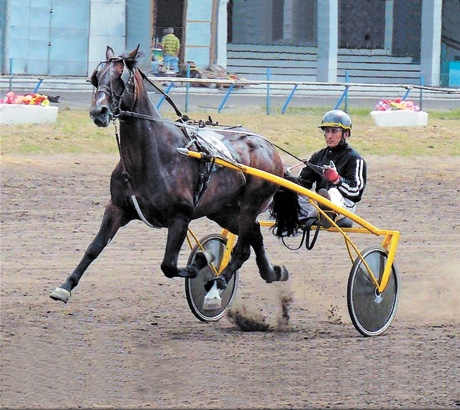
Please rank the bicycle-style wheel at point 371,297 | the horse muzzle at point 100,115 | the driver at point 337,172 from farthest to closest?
the driver at point 337,172 → the bicycle-style wheel at point 371,297 → the horse muzzle at point 100,115

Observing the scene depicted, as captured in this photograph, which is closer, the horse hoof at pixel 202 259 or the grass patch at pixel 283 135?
the horse hoof at pixel 202 259

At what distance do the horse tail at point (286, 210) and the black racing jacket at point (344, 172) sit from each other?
8.9 inches

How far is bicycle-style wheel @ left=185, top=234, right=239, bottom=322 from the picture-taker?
7.48 m

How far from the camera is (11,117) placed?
1664 centimetres

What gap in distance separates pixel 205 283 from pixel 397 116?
12117 millimetres

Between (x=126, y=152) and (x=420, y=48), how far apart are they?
871 inches

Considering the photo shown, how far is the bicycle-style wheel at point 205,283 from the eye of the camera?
24.5 feet

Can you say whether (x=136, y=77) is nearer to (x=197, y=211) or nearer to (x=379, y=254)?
(x=197, y=211)

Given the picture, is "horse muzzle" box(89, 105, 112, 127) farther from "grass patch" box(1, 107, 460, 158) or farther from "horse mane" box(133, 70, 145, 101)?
"grass patch" box(1, 107, 460, 158)

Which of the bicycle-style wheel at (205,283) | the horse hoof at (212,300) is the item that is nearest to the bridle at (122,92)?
the horse hoof at (212,300)

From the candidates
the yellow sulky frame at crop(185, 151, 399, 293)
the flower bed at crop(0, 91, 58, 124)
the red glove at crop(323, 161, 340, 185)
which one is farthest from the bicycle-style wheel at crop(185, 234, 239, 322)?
the flower bed at crop(0, 91, 58, 124)

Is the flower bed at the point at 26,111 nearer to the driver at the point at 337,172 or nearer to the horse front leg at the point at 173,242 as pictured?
the driver at the point at 337,172

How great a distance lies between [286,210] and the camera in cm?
788

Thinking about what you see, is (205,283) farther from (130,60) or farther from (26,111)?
(26,111)
